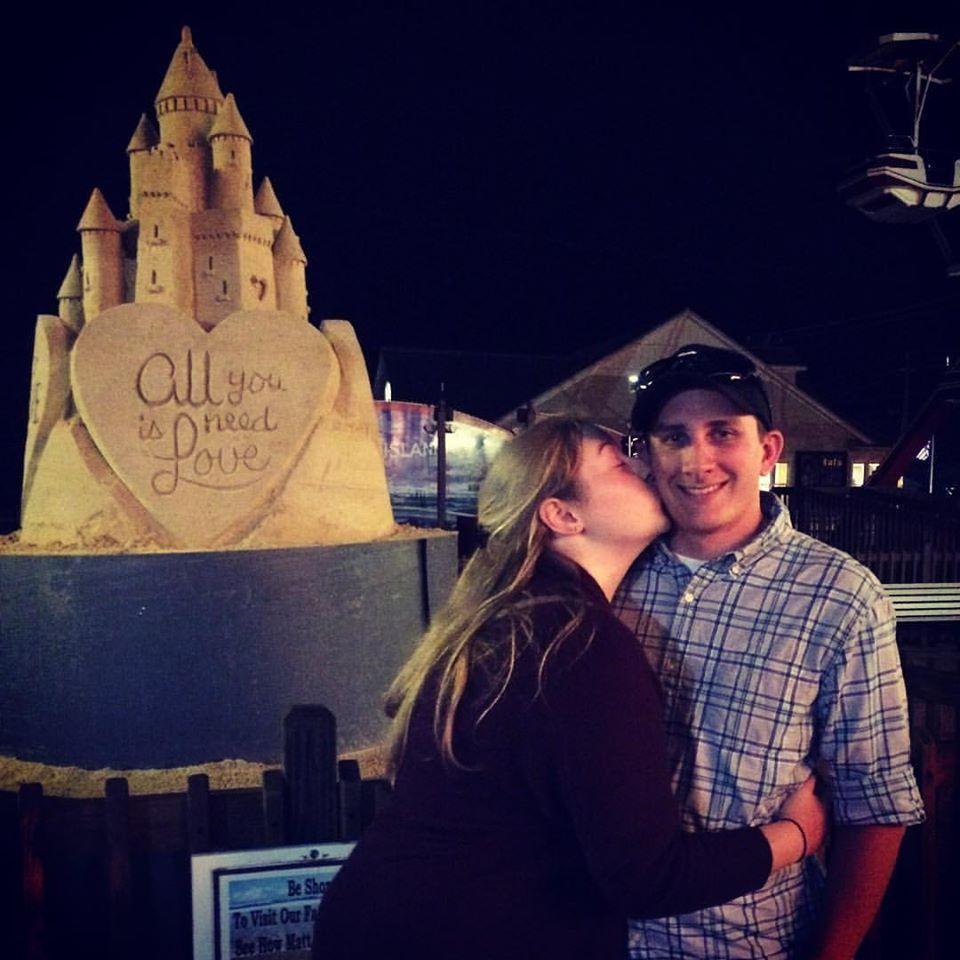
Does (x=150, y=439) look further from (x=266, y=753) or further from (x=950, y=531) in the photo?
(x=950, y=531)

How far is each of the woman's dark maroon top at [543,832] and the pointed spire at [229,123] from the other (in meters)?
6.77

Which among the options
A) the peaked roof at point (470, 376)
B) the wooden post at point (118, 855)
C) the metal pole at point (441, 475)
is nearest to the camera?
the wooden post at point (118, 855)

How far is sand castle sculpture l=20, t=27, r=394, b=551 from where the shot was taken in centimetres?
643

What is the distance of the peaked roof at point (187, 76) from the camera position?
7.23m

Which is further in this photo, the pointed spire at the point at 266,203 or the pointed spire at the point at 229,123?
the pointed spire at the point at 266,203

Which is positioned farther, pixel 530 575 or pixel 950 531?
pixel 950 531

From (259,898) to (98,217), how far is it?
6.45 m

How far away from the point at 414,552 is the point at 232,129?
4.09 m

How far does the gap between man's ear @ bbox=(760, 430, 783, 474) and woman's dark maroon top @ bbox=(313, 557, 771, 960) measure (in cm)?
81

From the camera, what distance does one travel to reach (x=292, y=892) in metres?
2.74

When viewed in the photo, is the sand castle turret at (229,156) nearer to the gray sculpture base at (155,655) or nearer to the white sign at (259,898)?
the gray sculpture base at (155,655)

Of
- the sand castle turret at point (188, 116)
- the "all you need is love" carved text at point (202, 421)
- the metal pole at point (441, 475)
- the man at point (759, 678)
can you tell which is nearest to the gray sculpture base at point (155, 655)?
the "all you need is love" carved text at point (202, 421)

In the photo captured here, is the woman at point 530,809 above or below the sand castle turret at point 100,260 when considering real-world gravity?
below

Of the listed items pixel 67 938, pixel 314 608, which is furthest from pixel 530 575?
pixel 314 608
